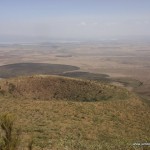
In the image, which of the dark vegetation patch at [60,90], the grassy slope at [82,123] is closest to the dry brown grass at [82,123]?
the grassy slope at [82,123]

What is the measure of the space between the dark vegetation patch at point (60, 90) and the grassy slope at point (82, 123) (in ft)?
11.3

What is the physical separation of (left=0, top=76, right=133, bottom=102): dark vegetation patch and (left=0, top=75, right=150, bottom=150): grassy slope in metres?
3.45

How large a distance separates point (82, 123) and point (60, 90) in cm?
1353

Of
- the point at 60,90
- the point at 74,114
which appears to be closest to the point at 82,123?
the point at 74,114

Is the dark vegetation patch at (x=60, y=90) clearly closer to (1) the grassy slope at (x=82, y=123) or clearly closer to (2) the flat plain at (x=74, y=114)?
(2) the flat plain at (x=74, y=114)

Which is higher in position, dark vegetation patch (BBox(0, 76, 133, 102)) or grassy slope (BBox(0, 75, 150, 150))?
dark vegetation patch (BBox(0, 76, 133, 102))

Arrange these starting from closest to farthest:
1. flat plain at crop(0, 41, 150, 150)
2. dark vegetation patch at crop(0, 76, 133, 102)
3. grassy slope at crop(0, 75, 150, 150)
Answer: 1. grassy slope at crop(0, 75, 150, 150)
2. flat plain at crop(0, 41, 150, 150)
3. dark vegetation patch at crop(0, 76, 133, 102)

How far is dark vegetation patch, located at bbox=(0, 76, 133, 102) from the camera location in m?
39.7

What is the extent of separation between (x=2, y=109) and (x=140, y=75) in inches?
2845

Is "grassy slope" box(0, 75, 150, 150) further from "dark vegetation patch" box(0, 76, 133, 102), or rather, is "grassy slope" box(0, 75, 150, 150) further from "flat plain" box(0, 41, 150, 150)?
"dark vegetation patch" box(0, 76, 133, 102)

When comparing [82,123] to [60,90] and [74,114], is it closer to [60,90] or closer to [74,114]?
[74,114]

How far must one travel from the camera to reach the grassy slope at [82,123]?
81.2 feet

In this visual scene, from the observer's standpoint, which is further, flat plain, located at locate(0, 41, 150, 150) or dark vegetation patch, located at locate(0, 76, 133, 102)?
dark vegetation patch, located at locate(0, 76, 133, 102)

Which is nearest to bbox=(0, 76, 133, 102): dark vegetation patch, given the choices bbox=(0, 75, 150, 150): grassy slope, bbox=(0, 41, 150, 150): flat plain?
bbox=(0, 41, 150, 150): flat plain
